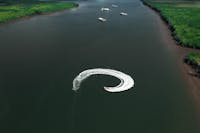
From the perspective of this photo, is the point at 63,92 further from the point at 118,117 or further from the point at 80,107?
the point at 118,117

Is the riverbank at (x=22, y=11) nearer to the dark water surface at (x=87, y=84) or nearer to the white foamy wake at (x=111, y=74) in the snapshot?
the dark water surface at (x=87, y=84)

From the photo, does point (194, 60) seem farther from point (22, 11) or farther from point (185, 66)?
point (22, 11)

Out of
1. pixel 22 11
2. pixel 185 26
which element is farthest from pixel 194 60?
pixel 22 11

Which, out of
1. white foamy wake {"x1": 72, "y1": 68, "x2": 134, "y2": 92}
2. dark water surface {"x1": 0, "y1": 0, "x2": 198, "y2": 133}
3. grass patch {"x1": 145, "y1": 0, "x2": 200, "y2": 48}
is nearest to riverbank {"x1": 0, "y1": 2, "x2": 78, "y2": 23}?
dark water surface {"x1": 0, "y1": 0, "x2": 198, "y2": 133}

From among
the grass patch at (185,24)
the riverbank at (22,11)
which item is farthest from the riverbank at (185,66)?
the riverbank at (22,11)

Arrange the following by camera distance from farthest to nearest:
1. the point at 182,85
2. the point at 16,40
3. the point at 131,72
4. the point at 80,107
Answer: the point at 16,40 < the point at 131,72 < the point at 182,85 < the point at 80,107

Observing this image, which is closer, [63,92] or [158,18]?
[63,92]

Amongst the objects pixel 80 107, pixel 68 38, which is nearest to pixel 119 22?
pixel 68 38
